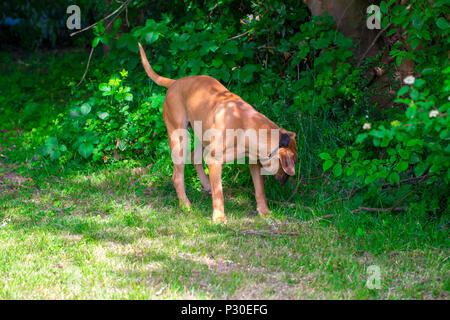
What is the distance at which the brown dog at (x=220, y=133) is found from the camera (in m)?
4.67

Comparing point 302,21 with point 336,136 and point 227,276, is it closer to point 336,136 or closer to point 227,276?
point 336,136

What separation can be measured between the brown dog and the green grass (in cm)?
31

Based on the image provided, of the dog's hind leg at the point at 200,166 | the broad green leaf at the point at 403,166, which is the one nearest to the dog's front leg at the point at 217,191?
the dog's hind leg at the point at 200,166

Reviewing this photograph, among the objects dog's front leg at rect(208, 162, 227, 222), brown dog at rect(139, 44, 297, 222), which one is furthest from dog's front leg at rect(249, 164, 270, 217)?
dog's front leg at rect(208, 162, 227, 222)

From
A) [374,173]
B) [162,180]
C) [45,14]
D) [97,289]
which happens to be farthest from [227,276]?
[45,14]

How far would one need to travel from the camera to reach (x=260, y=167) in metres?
5.09

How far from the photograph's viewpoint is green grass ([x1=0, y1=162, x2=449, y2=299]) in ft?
11.5

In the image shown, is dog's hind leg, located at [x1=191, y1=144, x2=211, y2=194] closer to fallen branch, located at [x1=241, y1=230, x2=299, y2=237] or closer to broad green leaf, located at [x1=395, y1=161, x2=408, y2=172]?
fallen branch, located at [x1=241, y1=230, x2=299, y2=237]

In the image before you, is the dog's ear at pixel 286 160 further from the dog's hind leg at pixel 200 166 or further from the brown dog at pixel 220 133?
the dog's hind leg at pixel 200 166

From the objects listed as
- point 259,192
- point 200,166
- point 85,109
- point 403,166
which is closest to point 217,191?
point 259,192

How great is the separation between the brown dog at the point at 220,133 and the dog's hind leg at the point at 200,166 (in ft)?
0.97

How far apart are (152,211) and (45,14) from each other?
8682mm
